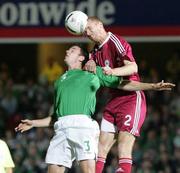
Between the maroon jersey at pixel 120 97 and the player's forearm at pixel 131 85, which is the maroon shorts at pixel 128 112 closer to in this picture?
the maroon jersey at pixel 120 97

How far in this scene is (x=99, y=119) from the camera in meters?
16.5

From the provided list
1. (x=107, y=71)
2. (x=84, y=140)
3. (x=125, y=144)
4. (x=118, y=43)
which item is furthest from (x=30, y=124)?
(x=118, y=43)

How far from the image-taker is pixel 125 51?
29.8 feet

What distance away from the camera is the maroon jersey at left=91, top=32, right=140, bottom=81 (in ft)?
29.9

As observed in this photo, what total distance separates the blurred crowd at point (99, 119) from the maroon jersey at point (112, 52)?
19.8 ft

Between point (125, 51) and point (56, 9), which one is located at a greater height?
point (56, 9)

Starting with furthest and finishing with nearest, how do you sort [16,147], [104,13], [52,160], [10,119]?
[10,119] → [16,147] → [104,13] → [52,160]

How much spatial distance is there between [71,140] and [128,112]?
80 cm

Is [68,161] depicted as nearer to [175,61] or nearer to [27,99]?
[27,99]

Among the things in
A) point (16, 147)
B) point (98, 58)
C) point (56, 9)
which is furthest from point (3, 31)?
point (98, 58)

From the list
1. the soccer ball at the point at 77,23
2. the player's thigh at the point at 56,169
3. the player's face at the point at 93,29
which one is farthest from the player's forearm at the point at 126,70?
the player's thigh at the point at 56,169

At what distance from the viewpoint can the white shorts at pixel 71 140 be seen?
884 cm

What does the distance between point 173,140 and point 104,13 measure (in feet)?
8.34

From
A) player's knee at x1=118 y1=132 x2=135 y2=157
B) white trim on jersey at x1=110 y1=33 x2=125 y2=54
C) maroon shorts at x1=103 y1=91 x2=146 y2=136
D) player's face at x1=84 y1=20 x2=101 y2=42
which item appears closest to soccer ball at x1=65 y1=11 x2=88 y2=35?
player's face at x1=84 y1=20 x2=101 y2=42
